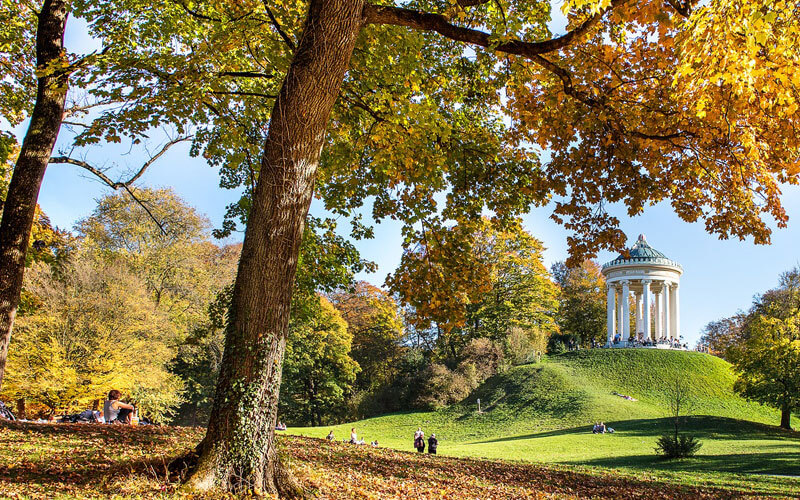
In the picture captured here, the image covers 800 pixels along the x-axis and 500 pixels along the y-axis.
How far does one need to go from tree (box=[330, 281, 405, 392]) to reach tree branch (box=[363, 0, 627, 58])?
109ft

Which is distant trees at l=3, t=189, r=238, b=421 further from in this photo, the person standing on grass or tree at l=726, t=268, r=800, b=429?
tree at l=726, t=268, r=800, b=429

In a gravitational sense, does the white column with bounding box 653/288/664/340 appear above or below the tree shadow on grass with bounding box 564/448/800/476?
above

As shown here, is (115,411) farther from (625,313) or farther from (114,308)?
(625,313)

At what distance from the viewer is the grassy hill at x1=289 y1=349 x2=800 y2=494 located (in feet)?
56.6

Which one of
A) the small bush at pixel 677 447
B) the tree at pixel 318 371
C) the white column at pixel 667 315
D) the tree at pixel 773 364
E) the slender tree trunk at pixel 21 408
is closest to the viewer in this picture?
the small bush at pixel 677 447

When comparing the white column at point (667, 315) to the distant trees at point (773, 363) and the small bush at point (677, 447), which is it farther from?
the small bush at point (677, 447)

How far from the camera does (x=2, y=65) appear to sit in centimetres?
1062

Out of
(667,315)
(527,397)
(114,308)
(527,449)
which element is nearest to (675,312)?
(667,315)

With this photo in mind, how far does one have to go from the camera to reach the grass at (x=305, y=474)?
16.8 feet

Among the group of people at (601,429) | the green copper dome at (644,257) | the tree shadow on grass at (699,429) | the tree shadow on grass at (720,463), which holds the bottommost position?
the tree shadow on grass at (720,463)

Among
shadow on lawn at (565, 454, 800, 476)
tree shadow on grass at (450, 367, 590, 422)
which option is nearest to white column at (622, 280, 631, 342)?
tree shadow on grass at (450, 367, 590, 422)

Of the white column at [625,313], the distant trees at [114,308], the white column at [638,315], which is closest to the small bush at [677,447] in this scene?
the distant trees at [114,308]

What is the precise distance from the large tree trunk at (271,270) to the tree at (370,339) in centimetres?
3411

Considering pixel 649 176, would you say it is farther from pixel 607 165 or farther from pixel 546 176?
pixel 546 176
